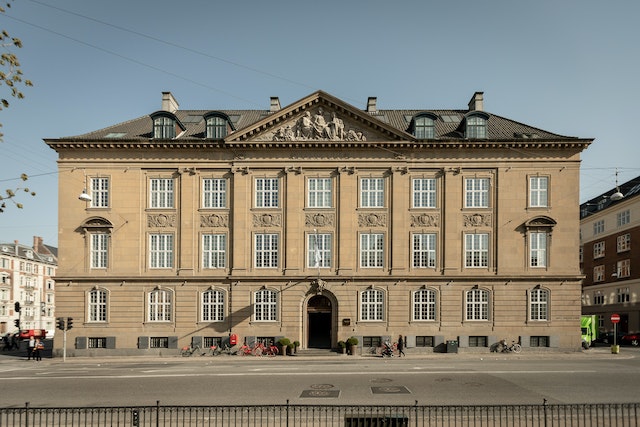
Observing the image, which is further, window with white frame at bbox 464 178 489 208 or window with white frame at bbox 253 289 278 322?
window with white frame at bbox 464 178 489 208

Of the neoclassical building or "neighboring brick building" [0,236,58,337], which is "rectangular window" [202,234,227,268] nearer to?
→ the neoclassical building

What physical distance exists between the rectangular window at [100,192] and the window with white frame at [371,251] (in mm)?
20295

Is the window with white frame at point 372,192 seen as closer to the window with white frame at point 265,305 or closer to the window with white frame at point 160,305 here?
the window with white frame at point 265,305

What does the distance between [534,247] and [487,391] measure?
20640mm

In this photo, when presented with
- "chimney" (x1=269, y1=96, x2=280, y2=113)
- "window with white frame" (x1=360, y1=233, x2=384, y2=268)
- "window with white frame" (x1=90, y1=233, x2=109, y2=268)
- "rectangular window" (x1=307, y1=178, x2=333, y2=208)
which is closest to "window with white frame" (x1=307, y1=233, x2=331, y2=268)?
"rectangular window" (x1=307, y1=178, x2=333, y2=208)

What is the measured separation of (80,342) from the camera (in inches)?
1496

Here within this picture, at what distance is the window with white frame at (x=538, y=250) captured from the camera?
3878cm

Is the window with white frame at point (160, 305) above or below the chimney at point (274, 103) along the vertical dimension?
below

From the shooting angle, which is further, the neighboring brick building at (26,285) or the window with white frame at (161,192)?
the neighboring brick building at (26,285)

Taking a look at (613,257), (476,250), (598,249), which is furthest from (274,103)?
(598,249)

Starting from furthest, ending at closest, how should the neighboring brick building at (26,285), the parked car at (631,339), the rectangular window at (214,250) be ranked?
the neighboring brick building at (26,285), the parked car at (631,339), the rectangular window at (214,250)

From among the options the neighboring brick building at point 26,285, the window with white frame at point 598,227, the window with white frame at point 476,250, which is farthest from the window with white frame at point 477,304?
the neighboring brick building at point 26,285

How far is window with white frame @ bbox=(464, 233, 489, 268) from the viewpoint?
3894 cm

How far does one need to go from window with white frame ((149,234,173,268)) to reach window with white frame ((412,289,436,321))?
19.2 meters
